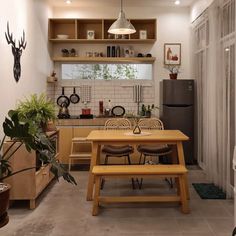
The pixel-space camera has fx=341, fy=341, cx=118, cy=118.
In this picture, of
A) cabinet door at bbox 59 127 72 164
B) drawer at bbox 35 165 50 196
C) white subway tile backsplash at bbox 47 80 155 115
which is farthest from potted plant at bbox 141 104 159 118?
drawer at bbox 35 165 50 196

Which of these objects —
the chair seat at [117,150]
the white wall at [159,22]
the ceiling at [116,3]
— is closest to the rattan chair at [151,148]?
the chair seat at [117,150]

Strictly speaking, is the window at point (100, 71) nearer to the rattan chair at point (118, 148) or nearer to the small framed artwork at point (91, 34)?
the small framed artwork at point (91, 34)

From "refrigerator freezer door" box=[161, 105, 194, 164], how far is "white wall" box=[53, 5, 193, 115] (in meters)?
0.78

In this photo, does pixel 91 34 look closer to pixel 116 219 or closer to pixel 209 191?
pixel 209 191

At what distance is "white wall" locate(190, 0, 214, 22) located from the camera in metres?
5.45

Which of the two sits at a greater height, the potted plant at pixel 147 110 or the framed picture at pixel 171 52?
the framed picture at pixel 171 52

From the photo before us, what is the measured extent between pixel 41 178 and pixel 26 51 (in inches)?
75.7

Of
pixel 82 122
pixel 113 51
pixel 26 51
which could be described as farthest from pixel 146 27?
pixel 26 51

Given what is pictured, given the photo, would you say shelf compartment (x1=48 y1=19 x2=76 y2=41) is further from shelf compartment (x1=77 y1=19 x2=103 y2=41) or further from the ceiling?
the ceiling

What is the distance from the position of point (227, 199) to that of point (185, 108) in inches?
89.3

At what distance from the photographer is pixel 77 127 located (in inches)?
239

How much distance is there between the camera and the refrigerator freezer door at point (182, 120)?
6.12 m

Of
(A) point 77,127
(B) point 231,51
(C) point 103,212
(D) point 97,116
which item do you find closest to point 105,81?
(D) point 97,116

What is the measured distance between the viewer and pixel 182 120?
613 centimetres
